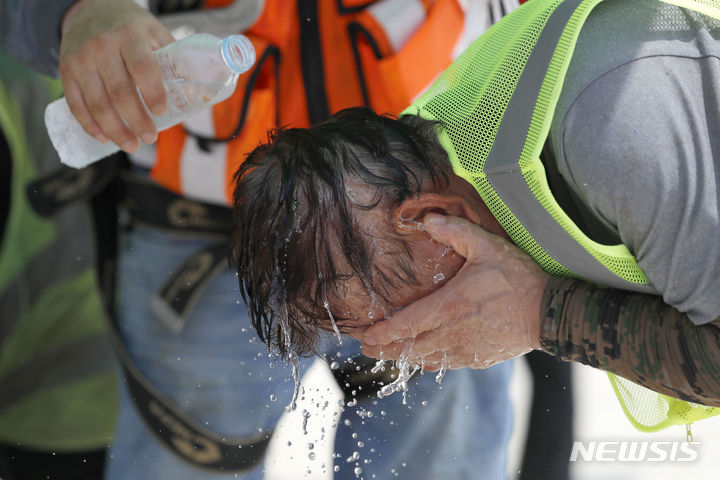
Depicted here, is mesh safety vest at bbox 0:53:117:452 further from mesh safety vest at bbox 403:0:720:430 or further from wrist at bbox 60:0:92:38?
mesh safety vest at bbox 403:0:720:430

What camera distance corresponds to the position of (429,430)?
1.50m

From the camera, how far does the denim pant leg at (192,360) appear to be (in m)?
1.37

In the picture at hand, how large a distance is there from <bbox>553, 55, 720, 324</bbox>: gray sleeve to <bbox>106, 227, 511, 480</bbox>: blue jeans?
2.71ft

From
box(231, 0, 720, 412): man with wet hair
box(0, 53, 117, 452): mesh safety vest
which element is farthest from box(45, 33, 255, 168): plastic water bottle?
box(0, 53, 117, 452): mesh safety vest

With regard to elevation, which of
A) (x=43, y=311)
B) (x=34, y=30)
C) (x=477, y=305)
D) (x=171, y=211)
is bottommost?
(x=43, y=311)

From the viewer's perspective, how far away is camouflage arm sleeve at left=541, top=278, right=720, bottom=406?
2.07 feet

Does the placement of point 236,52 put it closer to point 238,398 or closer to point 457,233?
point 457,233

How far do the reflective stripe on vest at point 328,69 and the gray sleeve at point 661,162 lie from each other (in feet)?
2.09

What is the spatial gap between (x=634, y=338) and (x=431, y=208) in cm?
24

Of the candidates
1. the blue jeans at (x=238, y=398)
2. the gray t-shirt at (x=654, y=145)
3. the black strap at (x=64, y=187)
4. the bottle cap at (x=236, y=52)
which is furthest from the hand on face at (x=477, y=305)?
the black strap at (x=64, y=187)

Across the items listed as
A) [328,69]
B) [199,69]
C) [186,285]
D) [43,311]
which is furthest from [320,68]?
[43,311]

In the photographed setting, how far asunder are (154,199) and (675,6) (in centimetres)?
96

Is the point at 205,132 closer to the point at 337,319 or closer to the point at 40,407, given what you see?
the point at 337,319

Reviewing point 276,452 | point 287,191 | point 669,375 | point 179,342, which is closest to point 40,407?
point 179,342
